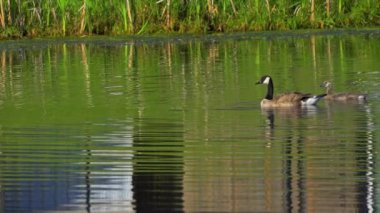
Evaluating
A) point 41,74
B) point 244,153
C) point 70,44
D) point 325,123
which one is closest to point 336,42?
point 70,44

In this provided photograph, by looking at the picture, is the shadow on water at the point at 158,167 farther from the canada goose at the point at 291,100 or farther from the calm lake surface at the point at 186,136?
the canada goose at the point at 291,100

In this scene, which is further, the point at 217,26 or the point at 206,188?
the point at 217,26

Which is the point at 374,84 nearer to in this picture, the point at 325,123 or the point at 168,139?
the point at 325,123

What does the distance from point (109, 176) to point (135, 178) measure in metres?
0.37

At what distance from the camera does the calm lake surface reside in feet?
38.4

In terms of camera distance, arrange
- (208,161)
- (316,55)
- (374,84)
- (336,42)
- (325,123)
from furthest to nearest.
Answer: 1. (336,42)
2. (316,55)
3. (374,84)
4. (325,123)
5. (208,161)

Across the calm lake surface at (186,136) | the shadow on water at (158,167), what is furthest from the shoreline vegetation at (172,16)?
the shadow on water at (158,167)

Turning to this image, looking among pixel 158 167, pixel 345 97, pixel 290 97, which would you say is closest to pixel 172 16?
pixel 290 97

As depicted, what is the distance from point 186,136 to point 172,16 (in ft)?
63.0

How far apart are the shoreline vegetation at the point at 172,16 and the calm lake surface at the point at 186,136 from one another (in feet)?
15.3

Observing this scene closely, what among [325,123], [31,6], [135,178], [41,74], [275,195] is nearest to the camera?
[275,195]

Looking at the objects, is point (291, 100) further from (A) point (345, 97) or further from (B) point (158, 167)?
(B) point (158, 167)

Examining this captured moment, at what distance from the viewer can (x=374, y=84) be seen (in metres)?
21.3

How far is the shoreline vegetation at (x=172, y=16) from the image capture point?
33781mm
